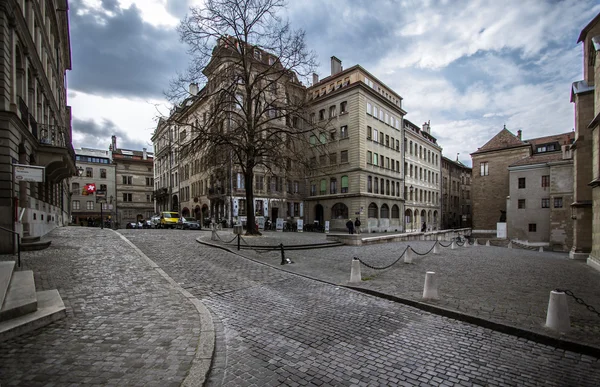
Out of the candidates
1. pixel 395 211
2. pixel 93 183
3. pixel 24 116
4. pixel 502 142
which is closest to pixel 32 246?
pixel 24 116

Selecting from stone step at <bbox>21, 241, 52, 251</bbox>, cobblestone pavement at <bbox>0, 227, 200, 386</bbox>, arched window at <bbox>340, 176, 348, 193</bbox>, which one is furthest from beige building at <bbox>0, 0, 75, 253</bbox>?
arched window at <bbox>340, 176, 348, 193</bbox>

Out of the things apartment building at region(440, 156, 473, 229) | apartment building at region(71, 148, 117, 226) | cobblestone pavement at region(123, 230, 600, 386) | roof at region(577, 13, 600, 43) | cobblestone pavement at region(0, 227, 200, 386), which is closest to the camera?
cobblestone pavement at region(0, 227, 200, 386)

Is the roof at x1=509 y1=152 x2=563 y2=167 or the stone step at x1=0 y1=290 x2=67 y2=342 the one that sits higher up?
the roof at x1=509 y1=152 x2=563 y2=167

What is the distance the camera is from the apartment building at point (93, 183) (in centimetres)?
5869

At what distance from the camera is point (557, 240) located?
32.4m

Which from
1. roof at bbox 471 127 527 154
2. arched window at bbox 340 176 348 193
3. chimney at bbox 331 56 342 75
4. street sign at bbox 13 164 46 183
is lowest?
street sign at bbox 13 164 46 183

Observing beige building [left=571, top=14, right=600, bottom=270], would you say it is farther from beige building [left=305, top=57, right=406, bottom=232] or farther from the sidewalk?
beige building [left=305, top=57, right=406, bottom=232]

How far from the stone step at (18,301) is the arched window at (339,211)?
34.0 m

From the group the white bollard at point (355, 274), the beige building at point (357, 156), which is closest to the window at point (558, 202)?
the beige building at point (357, 156)

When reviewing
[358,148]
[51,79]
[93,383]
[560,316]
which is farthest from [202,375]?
[358,148]

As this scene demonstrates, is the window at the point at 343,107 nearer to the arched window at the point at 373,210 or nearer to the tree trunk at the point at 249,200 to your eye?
the arched window at the point at 373,210

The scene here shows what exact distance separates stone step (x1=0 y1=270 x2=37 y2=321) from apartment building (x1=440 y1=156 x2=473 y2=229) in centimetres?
6308

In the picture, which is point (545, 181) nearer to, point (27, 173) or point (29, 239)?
point (27, 173)

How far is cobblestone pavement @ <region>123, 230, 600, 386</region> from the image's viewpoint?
3613 millimetres
